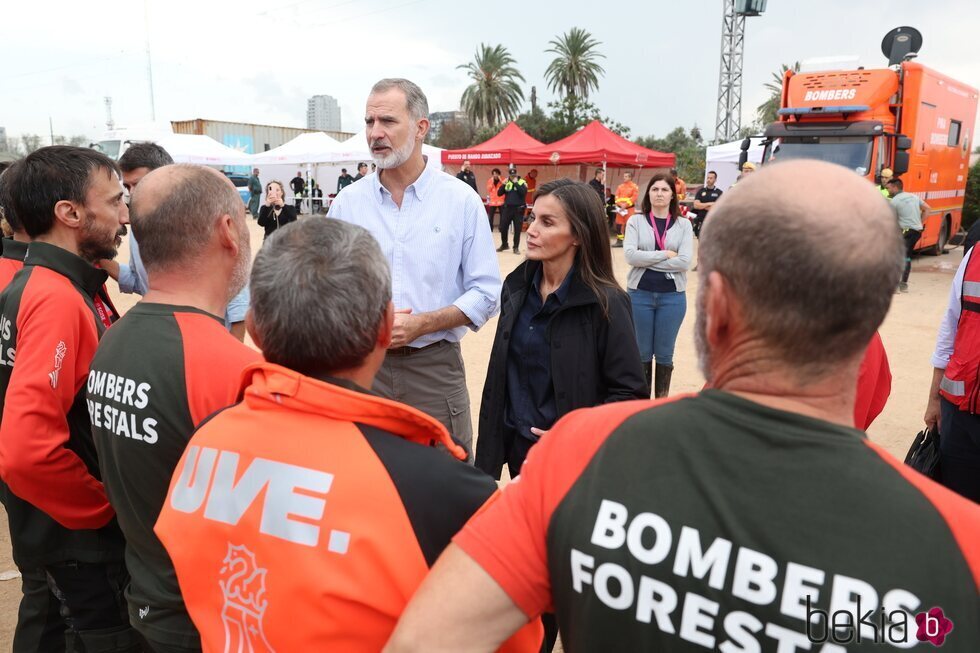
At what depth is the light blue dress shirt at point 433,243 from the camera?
327cm

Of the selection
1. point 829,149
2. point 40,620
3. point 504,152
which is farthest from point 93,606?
point 504,152

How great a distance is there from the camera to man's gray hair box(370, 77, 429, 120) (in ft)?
11.0

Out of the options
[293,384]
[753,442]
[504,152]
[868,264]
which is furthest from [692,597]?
[504,152]

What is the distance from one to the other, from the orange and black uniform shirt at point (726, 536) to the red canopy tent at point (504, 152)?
20875mm

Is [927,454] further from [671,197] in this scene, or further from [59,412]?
[59,412]

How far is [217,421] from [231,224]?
0.89 m

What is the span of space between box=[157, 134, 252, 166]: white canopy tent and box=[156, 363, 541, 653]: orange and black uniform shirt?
1041 inches

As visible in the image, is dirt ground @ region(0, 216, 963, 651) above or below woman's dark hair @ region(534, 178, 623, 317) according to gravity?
below

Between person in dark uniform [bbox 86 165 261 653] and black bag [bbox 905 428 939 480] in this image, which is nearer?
person in dark uniform [bbox 86 165 261 653]

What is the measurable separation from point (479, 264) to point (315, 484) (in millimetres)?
2217

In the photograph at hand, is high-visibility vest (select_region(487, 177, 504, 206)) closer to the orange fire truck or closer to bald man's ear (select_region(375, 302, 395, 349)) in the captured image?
the orange fire truck

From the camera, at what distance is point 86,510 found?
2.20 m

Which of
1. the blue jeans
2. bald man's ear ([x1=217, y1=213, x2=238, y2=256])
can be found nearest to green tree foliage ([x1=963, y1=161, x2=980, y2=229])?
the blue jeans

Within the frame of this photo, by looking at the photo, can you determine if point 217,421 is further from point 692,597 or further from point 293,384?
point 692,597
